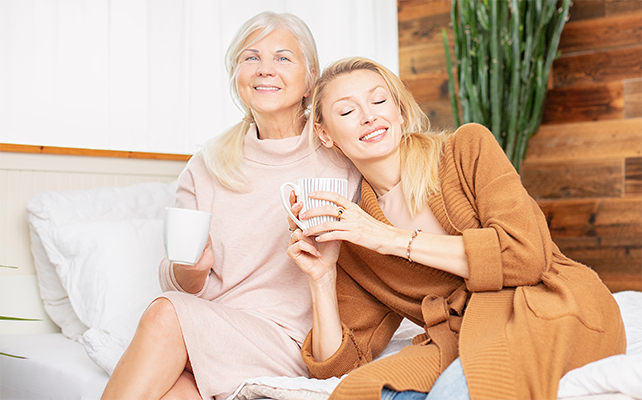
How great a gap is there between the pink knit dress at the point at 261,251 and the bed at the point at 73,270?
0.26 m

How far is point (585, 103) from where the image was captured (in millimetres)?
2883

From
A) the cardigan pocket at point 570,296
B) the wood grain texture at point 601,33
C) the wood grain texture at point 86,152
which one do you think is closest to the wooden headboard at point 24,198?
the wood grain texture at point 86,152

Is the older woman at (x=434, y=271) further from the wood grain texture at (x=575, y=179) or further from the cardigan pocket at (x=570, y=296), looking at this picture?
the wood grain texture at (x=575, y=179)

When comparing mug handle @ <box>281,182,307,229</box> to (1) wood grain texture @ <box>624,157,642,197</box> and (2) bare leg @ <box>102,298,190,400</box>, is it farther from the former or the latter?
(1) wood grain texture @ <box>624,157,642,197</box>

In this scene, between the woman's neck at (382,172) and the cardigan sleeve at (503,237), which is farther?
the woman's neck at (382,172)

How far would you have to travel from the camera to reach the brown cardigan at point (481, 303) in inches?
35.9

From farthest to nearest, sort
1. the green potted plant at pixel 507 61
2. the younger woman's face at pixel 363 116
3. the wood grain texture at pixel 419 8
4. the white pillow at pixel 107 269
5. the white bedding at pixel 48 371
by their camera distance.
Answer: the wood grain texture at pixel 419 8
the green potted plant at pixel 507 61
the white pillow at pixel 107 269
the white bedding at pixel 48 371
the younger woman's face at pixel 363 116

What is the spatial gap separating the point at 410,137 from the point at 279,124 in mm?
380

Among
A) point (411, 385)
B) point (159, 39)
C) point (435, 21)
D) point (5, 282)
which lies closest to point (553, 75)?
point (435, 21)

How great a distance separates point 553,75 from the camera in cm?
296

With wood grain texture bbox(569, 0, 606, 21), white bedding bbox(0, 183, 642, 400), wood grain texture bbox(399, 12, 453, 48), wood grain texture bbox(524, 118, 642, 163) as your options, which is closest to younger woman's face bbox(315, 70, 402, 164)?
white bedding bbox(0, 183, 642, 400)

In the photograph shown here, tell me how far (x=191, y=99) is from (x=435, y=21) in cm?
168

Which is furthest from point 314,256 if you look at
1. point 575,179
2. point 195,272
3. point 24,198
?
point 575,179

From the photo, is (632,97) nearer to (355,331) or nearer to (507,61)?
(507,61)
